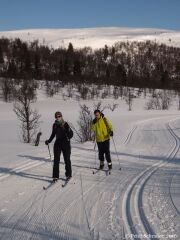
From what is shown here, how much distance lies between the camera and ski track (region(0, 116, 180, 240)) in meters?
5.70

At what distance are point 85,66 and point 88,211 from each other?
11759 cm

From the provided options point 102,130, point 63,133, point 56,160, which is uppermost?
point 63,133

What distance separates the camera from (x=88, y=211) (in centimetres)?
678

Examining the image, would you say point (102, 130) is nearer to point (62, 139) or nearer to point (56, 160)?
point (62, 139)

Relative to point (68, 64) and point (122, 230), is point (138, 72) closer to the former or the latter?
point (68, 64)

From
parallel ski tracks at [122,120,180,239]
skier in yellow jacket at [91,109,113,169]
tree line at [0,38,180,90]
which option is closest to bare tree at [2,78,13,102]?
tree line at [0,38,180,90]

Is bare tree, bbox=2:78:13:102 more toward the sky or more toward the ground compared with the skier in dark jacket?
more toward the ground

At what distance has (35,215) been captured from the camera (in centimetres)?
659

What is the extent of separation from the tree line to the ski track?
282 ft

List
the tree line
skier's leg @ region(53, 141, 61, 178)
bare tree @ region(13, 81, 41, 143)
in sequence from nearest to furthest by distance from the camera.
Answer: skier's leg @ region(53, 141, 61, 178)
bare tree @ region(13, 81, 41, 143)
the tree line

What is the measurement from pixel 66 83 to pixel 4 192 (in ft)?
303

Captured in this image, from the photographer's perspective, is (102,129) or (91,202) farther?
(102,129)

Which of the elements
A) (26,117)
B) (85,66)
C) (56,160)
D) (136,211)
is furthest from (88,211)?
(85,66)

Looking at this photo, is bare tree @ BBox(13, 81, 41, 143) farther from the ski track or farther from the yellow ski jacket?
the ski track
